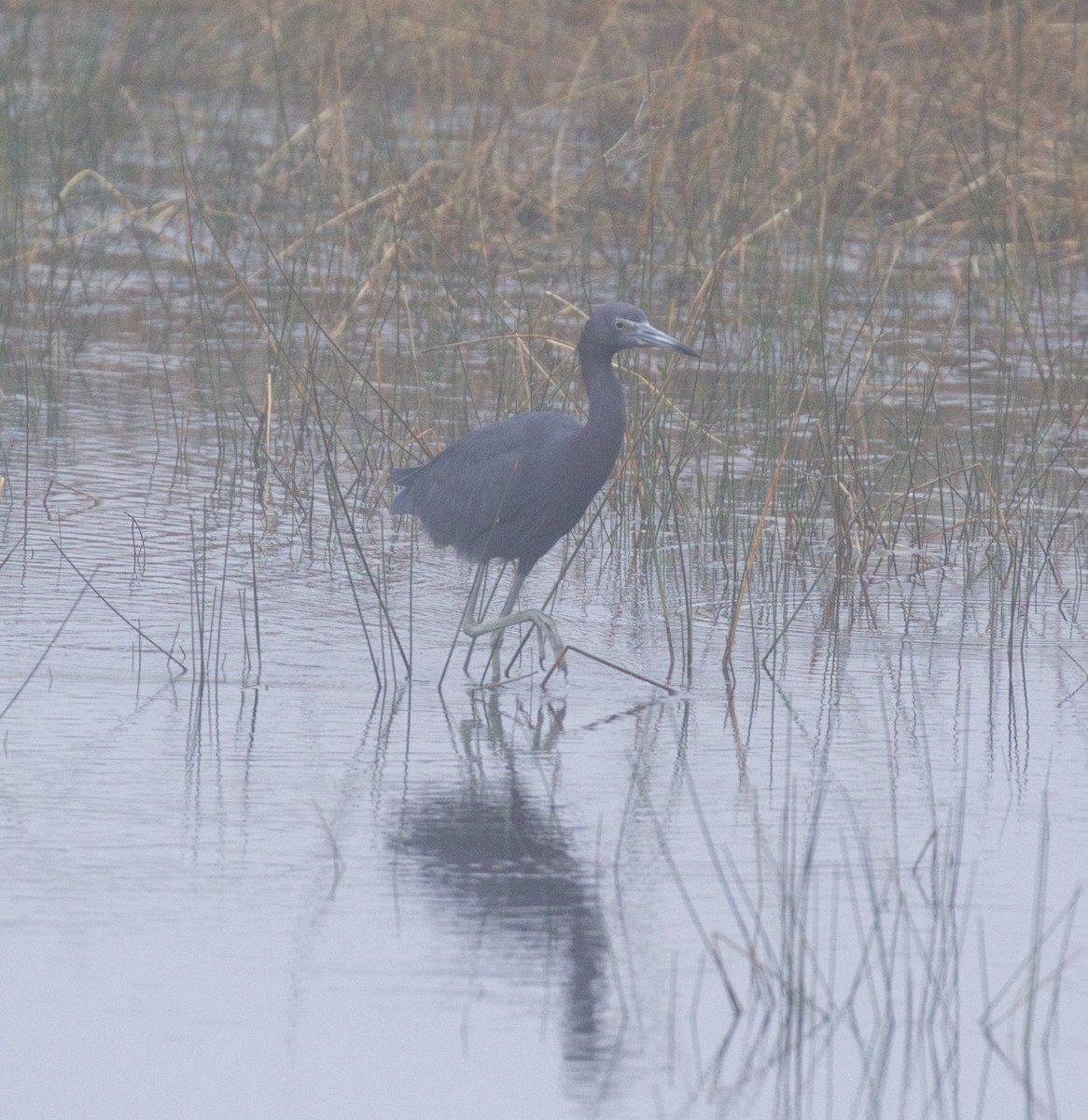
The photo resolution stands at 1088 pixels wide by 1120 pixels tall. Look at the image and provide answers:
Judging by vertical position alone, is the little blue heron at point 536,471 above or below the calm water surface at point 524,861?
above

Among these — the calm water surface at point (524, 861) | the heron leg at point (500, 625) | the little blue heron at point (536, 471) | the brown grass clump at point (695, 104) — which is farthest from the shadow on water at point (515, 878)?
the brown grass clump at point (695, 104)

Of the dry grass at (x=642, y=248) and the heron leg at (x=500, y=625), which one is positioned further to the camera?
the dry grass at (x=642, y=248)

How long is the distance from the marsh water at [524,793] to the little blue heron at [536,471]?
236 mm

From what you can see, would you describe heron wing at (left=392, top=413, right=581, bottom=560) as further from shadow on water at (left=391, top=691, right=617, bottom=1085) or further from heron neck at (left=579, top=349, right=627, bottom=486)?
shadow on water at (left=391, top=691, right=617, bottom=1085)

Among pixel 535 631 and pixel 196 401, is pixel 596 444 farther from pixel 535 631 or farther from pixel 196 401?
pixel 196 401

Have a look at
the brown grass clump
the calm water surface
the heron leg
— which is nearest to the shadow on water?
the calm water surface

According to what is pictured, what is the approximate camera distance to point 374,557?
617cm

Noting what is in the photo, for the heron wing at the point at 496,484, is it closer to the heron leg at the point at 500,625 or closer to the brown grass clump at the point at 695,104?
the heron leg at the point at 500,625

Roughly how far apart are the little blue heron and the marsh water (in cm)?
24

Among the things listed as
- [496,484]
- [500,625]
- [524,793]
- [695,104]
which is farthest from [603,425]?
[695,104]

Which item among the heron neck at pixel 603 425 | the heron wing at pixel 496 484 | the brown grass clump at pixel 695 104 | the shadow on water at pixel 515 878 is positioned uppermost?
the brown grass clump at pixel 695 104

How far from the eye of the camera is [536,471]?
5375 mm

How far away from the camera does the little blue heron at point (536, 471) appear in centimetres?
531

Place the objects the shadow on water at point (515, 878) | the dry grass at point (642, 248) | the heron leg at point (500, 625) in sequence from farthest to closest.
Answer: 1. the dry grass at point (642, 248)
2. the heron leg at point (500, 625)
3. the shadow on water at point (515, 878)
